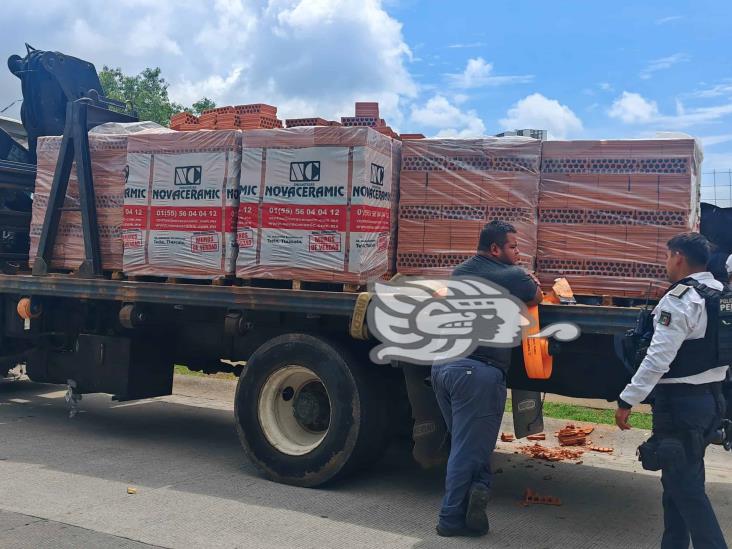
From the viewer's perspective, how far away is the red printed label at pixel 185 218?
6.07 meters

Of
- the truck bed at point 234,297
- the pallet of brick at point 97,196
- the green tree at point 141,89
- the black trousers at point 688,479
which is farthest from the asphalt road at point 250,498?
the green tree at point 141,89

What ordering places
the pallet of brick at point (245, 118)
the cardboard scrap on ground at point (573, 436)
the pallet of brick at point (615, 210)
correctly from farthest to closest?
1. the cardboard scrap on ground at point (573, 436)
2. the pallet of brick at point (245, 118)
3. the pallet of brick at point (615, 210)

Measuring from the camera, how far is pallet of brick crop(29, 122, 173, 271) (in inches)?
265

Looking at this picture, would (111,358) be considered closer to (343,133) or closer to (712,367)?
(343,133)

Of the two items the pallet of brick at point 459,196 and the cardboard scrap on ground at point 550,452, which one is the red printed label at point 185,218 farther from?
the cardboard scrap on ground at point 550,452

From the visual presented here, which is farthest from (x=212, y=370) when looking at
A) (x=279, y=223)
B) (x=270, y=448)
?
(x=279, y=223)

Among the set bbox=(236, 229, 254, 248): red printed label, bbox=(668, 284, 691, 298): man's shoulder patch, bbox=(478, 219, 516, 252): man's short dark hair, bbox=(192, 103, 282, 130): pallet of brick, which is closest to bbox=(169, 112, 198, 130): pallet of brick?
bbox=(192, 103, 282, 130): pallet of brick

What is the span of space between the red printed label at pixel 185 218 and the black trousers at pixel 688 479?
139 inches

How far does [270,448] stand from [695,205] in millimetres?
3491

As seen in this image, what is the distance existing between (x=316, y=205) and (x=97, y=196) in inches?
92.7

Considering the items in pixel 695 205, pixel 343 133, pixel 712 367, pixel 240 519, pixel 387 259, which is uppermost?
pixel 343 133

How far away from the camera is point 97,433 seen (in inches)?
293

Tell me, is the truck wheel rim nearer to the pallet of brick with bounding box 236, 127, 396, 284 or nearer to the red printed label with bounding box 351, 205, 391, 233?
the pallet of brick with bounding box 236, 127, 396, 284

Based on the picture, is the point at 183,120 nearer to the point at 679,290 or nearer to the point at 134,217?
the point at 134,217
